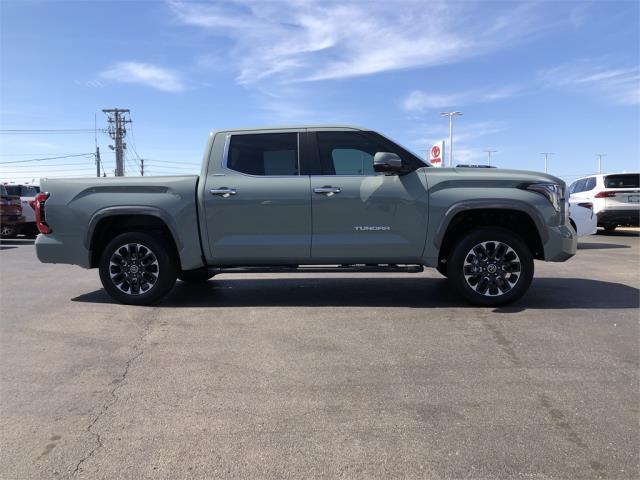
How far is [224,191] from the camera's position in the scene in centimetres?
588

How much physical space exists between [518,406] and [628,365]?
4.41 ft

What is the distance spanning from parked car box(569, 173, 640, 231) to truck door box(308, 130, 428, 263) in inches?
440

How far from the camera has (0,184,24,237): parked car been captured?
16.0 meters

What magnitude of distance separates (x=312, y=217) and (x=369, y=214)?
642mm

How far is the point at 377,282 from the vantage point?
24.9 feet

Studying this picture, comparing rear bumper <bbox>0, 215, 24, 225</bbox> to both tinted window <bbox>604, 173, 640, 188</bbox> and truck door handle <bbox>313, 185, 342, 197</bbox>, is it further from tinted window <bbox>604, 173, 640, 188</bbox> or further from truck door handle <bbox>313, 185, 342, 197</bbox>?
tinted window <bbox>604, 173, 640, 188</bbox>

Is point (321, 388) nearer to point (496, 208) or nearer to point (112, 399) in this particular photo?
point (112, 399)

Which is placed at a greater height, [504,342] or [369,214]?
[369,214]

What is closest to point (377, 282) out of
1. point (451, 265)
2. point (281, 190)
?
point (451, 265)

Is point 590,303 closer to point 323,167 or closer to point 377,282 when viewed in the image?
point 377,282

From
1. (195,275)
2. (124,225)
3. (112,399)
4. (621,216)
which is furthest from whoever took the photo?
(621,216)

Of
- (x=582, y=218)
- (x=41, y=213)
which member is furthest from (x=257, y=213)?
(x=582, y=218)

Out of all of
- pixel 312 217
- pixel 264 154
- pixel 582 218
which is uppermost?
pixel 264 154

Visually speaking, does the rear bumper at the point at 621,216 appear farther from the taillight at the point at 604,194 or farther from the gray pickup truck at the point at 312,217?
the gray pickup truck at the point at 312,217
